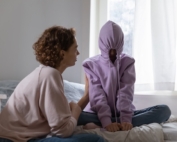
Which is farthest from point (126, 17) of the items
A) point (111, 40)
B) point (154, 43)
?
point (111, 40)

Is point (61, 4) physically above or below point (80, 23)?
above

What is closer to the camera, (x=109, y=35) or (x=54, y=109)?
(x=54, y=109)

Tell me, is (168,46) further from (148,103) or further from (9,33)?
(9,33)

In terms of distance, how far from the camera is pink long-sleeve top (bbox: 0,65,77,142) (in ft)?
3.89

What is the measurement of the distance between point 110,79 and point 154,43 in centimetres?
58

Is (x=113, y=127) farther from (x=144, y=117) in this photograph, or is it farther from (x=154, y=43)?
(x=154, y=43)

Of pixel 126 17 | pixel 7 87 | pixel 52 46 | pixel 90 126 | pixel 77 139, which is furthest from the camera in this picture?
pixel 126 17

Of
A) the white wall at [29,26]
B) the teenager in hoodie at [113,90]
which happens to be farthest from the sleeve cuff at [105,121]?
the white wall at [29,26]

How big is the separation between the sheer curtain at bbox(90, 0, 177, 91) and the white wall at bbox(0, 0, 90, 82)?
0.37 meters

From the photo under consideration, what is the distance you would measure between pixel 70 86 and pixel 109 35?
458 mm

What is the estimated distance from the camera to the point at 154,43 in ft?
6.87

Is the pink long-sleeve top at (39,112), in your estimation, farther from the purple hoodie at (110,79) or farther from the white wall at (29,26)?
the white wall at (29,26)

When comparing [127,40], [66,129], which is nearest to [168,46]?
[127,40]

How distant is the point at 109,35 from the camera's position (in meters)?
1.72
